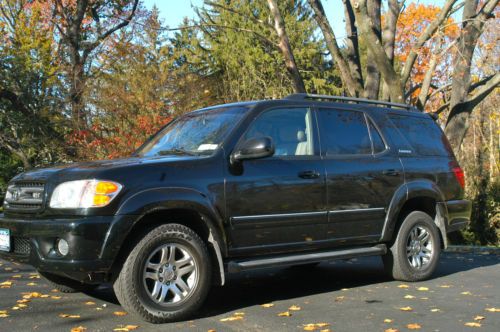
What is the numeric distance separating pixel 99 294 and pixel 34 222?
5.06 feet

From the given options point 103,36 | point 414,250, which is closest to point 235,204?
point 414,250

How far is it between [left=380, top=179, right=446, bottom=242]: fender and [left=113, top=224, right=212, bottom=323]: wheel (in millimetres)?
2392

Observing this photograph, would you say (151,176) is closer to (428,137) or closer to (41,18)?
(428,137)

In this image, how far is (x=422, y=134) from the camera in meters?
7.57

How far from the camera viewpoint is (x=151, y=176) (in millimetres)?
5027

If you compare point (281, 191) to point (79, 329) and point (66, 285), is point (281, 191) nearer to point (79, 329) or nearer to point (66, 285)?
point (79, 329)

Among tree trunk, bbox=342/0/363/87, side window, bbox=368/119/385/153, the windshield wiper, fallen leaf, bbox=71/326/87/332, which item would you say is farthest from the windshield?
tree trunk, bbox=342/0/363/87

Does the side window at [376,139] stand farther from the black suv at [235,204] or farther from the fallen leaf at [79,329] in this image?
the fallen leaf at [79,329]

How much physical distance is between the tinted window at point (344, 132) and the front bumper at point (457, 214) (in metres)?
1.53

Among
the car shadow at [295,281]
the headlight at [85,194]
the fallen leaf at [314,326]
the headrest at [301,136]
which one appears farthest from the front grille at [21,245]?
the headrest at [301,136]

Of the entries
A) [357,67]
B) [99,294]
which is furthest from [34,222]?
[357,67]

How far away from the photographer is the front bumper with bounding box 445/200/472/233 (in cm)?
747

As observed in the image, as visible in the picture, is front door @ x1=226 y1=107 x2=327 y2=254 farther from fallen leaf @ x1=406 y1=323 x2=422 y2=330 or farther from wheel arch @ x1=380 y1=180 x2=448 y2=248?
fallen leaf @ x1=406 y1=323 x2=422 y2=330

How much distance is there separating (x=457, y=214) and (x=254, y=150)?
3.47 meters
